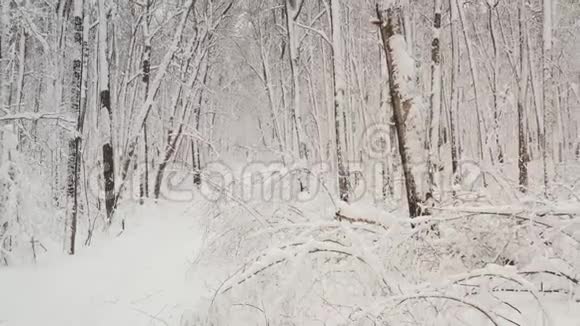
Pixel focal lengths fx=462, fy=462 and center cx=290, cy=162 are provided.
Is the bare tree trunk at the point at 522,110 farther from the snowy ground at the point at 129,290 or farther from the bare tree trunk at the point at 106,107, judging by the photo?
the bare tree trunk at the point at 106,107

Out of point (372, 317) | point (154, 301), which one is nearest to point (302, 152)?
point (154, 301)

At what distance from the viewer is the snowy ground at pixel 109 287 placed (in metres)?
5.18

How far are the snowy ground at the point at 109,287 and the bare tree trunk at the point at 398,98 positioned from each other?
2414 mm

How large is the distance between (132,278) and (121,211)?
18.3ft

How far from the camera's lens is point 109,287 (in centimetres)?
644

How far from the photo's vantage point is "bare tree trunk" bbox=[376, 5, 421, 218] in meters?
4.91

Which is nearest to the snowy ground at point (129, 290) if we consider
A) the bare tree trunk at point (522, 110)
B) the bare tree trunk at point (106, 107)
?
the bare tree trunk at point (106, 107)

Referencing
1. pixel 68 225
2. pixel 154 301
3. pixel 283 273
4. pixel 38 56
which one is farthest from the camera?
pixel 38 56

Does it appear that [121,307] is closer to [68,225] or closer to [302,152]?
[68,225]

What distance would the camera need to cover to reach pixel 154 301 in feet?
18.1

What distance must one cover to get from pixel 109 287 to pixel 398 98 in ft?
15.3

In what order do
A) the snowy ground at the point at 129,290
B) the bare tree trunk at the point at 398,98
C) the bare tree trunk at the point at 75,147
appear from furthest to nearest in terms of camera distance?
the bare tree trunk at the point at 75,147
the bare tree trunk at the point at 398,98
the snowy ground at the point at 129,290

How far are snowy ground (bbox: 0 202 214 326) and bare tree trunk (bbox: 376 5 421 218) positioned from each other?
2.41 metres

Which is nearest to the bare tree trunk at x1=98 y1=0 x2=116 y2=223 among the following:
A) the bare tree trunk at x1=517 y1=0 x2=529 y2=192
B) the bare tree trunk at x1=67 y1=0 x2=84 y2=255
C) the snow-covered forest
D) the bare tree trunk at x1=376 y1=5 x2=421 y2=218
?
the snow-covered forest
